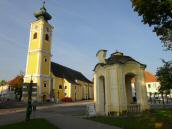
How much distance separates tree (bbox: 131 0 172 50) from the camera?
14.4m

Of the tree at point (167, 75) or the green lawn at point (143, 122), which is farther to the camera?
the tree at point (167, 75)

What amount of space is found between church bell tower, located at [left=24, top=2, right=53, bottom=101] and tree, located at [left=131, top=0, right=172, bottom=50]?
147 feet

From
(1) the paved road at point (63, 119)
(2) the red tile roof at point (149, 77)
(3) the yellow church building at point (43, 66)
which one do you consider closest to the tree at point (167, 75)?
(1) the paved road at point (63, 119)

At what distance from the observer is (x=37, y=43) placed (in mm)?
60656

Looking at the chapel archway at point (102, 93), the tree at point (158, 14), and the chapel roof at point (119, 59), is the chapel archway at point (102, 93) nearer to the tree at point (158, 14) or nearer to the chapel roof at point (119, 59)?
the chapel roof at point (119, 59)

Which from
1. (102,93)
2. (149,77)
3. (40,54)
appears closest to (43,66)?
(40,54)

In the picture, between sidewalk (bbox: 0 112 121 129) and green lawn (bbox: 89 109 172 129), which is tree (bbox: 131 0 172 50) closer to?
green lawn (bbox: 89 109 172 129)

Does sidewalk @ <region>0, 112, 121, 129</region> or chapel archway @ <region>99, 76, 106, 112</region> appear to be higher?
chapel archway @ <region>99, 76, 106, 112</region>

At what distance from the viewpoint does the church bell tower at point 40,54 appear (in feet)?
190

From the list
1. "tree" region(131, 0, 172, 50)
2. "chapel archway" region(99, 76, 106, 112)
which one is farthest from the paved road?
"tree" region(131, 0, 172, 50)

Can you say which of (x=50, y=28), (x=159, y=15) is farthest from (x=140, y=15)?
(x=50, y=28)

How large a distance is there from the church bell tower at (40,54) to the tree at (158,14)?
44691 millimetres

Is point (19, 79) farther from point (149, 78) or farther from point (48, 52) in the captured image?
point (149, 78)

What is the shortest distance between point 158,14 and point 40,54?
46972 millimetres
